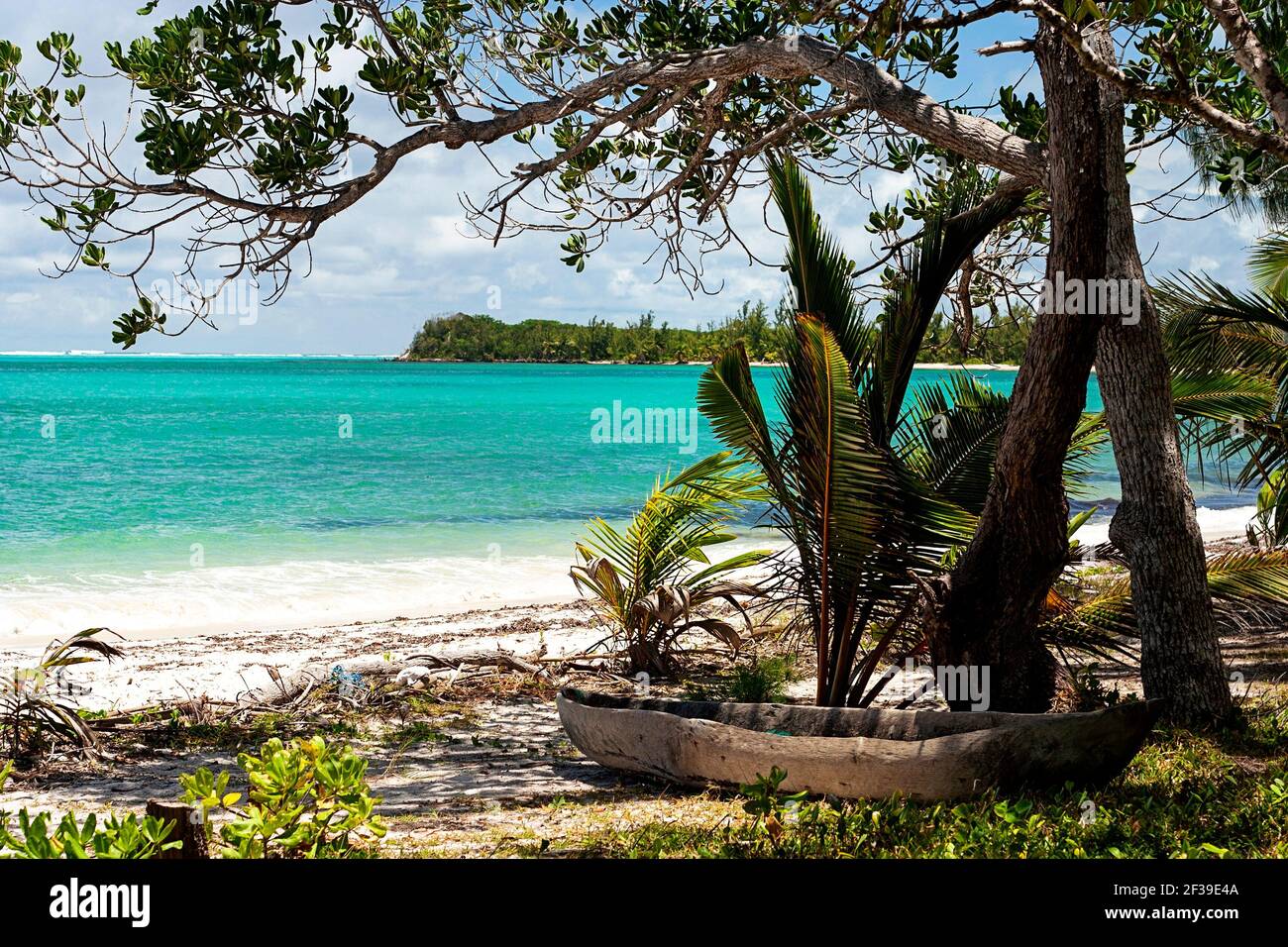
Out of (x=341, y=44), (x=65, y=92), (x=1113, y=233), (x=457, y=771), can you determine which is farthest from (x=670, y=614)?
(x=65, y=92)

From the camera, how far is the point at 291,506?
81.6 ft

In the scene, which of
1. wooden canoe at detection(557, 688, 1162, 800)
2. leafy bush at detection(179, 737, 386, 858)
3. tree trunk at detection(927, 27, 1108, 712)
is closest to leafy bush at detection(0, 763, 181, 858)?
leafy bush at detection(179, 737, 386, 858)

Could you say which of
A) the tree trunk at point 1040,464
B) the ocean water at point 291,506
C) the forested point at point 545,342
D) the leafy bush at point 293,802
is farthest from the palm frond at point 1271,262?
the forested point at point 545,342

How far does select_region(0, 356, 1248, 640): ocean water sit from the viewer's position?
13352 millimetres

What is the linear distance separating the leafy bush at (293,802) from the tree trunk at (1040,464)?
324cm

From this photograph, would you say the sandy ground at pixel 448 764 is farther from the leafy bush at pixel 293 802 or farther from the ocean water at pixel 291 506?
the ocean water at pixel 291 506

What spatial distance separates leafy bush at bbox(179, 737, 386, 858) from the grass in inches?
28.2

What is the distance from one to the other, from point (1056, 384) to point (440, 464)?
30973mm

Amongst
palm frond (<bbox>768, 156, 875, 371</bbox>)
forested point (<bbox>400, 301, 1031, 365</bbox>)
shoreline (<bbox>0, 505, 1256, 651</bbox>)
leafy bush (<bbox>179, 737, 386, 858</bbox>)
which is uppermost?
forested point (<bbox>400, 301, 1031, 365</bbox>)

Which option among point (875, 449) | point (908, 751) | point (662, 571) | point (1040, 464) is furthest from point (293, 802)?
point (662, 571)

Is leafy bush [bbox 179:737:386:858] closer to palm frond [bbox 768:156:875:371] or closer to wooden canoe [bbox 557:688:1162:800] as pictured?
wooden canoe [bbox 557:688:1162:800]

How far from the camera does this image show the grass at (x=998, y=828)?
372 centimetres

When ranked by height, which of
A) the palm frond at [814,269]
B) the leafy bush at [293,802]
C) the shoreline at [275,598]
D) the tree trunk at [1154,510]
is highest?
the palm frond at [814,269]

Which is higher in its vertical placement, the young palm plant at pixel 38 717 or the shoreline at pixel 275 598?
the young palm plant at pixel 38 717
